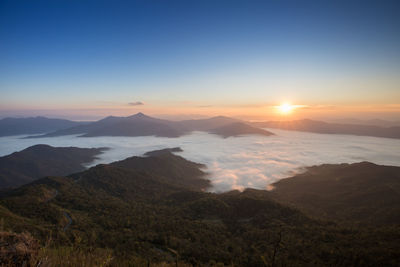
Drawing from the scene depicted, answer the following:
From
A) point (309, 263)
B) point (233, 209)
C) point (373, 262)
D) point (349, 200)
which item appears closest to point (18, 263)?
point (309, 263)

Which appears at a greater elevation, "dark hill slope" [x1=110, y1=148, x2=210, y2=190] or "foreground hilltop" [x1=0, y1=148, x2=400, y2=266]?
"foreground hilltop" [x1=0, y1=148, x2=400, y2=266]

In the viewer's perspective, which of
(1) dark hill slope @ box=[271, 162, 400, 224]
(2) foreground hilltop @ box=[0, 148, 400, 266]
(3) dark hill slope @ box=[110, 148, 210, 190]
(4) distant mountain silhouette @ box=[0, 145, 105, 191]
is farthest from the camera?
(4) distant mountain silhouette @ box=[0, 145, 105, 191]

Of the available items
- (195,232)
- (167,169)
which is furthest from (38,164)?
(195,232)

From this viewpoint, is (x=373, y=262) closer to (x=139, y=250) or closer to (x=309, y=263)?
(x=309, y=263)

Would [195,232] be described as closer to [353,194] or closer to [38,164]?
[353,194]

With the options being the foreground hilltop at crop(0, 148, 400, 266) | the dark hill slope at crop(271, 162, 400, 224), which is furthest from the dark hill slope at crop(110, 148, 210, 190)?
the foreground hilltop at crop(0, 148, 400, 266)

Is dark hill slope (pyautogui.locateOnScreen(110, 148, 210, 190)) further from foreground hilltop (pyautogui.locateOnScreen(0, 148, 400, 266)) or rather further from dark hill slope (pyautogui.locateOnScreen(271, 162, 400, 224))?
foreground hilltop (pyautogui.locateOnScreen(0, 148, 400, 266))

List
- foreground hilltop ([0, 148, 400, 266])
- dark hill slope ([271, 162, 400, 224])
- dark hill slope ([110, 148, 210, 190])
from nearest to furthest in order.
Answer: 1. foreground hilltop ([0, 148, 400, 266])
2. dark hill slope ([271, 162, 400, 224])
3. dark hill slope ([110, 148, 210, 190])
